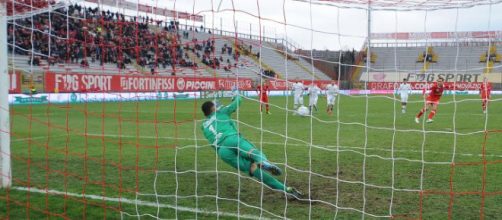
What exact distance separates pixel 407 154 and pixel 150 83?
2143 cm

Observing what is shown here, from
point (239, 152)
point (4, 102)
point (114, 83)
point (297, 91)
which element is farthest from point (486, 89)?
point (114, 83)

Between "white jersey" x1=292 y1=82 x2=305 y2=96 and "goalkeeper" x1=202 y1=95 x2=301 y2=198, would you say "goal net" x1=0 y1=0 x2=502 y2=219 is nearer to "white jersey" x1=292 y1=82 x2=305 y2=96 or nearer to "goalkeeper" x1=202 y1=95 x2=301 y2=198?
"goalkeeper" x1=202 y1=95 x2=301 y2=198

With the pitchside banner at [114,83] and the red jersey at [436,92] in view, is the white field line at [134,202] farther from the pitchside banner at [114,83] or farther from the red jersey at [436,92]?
the pitchside banner at [114,83]

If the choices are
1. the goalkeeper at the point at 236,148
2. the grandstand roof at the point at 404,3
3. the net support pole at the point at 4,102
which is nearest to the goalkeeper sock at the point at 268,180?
the goalkeeper at the point at 236,148

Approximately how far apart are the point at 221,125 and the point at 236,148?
396 mm

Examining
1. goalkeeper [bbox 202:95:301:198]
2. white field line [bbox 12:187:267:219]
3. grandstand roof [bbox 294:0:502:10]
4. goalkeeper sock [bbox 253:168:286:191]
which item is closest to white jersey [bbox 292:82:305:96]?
goalkeeper [bbox 202:95:301:198]

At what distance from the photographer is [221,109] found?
21.0 feet

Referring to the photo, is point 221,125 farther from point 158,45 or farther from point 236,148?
point 158,45

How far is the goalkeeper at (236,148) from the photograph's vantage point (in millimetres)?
5953

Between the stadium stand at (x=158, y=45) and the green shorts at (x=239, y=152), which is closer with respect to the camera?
the green shorts at (x=239, y=152)

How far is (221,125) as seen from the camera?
625 cm

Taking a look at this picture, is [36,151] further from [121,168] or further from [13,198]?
[13,198]

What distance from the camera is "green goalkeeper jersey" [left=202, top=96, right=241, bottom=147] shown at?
6.20m

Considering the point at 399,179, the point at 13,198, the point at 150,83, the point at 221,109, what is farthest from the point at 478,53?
the point at 150,83
